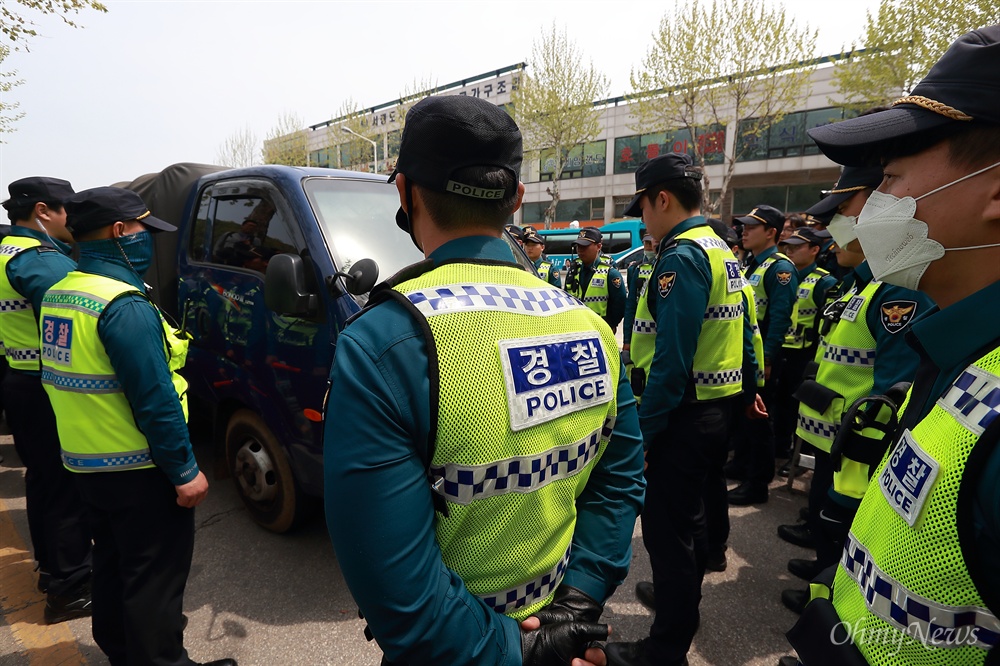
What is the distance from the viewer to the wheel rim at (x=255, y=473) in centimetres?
327

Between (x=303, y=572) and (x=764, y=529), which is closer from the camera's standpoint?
(x=303, y=572)

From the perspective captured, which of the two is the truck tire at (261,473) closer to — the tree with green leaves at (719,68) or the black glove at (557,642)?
the black glove at (557,642)

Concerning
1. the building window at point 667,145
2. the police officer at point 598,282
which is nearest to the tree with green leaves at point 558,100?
the building window at point 667,145

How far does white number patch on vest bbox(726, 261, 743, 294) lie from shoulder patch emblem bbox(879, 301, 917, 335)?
0.62 meters

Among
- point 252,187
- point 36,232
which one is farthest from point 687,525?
point 36,232

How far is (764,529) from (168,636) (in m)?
3.76

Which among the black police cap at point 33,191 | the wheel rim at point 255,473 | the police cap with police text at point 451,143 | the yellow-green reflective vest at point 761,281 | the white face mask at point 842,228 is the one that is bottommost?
the wheel rim at point 255,473

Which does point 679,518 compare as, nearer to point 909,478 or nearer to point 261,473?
point 909,478

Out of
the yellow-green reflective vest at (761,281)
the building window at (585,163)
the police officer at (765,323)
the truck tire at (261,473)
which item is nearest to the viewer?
the truck tire at (261,473)

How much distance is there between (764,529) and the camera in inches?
151

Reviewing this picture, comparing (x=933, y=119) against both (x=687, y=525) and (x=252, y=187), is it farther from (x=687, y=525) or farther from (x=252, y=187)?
(x=252, y=187)

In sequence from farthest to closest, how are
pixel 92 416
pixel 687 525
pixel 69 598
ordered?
1. pixel 69 598
2. pixel 687 525
3. pixel 92 416

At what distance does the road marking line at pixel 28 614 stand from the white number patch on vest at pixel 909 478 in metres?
3.44

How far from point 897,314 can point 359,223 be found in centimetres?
276
